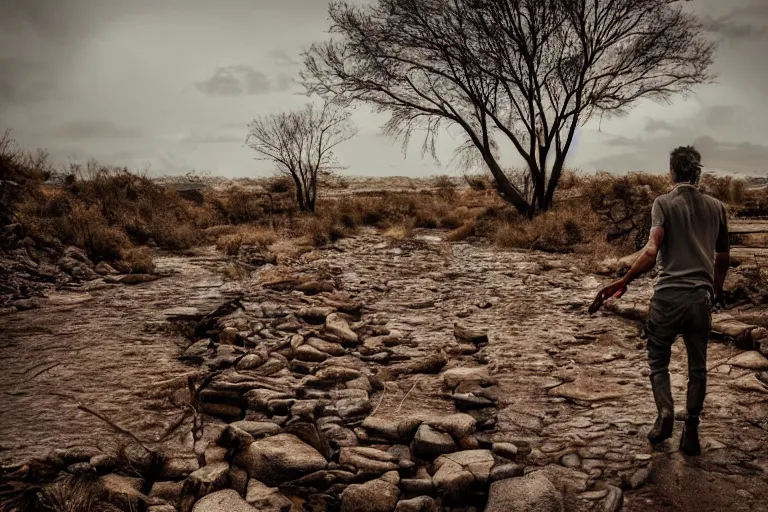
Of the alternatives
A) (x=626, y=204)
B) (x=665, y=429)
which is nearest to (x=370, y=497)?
(x=665, y=429)

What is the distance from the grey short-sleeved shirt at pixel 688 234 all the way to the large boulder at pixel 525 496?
130 centimetres

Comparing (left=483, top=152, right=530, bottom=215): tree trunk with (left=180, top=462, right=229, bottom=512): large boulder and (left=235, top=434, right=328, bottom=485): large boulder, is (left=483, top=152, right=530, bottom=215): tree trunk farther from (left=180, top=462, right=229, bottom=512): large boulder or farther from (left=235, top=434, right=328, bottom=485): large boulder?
(left=180, top=462, right=229, bottom=512): large boulder

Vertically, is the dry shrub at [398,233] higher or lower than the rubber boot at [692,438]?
higher

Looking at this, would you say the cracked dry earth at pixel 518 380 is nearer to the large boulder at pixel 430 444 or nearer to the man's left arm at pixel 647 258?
the large boulder at pixel 430 444

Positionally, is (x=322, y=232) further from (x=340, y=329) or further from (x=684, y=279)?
(x=684, y=279)

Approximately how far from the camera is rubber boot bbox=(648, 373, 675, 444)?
2.63m

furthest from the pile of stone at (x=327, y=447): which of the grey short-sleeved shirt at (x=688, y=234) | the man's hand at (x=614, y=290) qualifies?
the grey short-sleeved shirt at (x=688, y=234)

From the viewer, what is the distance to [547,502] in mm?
2197

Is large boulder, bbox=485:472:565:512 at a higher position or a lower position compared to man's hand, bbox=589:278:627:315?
lower

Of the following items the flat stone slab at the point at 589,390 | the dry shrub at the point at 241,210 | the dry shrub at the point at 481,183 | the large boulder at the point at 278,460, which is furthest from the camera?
the dry shrub at the point at 481,183

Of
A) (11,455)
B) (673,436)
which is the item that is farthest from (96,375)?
(673,436)

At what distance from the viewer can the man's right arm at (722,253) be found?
274 centimetres

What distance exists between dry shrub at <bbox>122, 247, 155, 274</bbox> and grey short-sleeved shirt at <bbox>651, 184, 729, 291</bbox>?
24.6 feet

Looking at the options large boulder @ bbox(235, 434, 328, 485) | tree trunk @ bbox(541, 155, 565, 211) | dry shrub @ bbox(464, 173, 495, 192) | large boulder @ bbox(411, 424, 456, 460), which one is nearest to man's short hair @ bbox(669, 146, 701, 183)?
large boulder @ bbox(411, 424, 456, 460)
